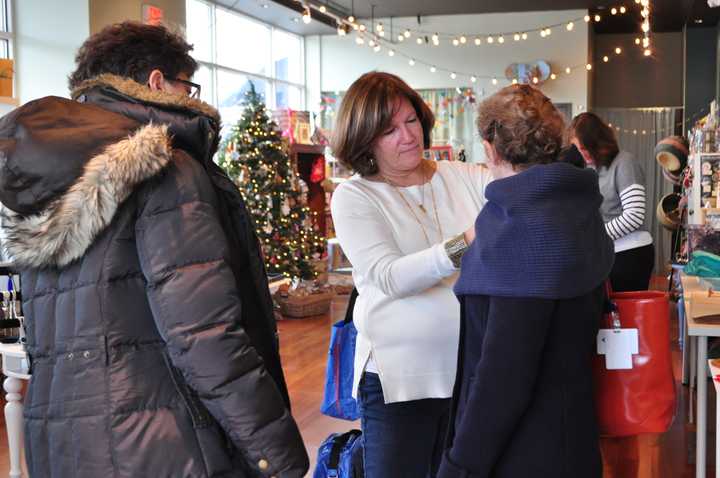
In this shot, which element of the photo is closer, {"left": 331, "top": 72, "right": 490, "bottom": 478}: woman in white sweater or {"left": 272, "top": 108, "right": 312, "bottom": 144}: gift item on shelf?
{"left": 331, "top": 72, "right": 490, "bottom": 478}: woman in white sweater

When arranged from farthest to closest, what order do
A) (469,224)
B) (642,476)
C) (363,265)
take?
(642,476)
(469,224)
(363,265)

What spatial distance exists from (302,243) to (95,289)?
6654 millimetres

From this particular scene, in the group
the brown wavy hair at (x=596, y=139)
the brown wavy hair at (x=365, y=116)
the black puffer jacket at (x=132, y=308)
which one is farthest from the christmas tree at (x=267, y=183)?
the black puffer jacket at (x=132, y=308)

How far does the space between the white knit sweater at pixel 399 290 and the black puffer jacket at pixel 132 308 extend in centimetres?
42

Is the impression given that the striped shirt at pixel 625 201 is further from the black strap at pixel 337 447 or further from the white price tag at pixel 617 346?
the white price tag at pixel 617 346

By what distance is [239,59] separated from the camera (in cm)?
1223

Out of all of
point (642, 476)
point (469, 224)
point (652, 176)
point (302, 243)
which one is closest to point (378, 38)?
point (652, 176)

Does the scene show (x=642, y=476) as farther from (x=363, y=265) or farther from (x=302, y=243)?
(x=302, y=243)

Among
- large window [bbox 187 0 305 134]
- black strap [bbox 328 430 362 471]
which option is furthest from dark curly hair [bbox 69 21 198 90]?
large window [bbox 187 0 305 134]

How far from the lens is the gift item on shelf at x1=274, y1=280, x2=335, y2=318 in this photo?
7.90m

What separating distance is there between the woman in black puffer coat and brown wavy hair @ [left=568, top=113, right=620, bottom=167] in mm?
3107

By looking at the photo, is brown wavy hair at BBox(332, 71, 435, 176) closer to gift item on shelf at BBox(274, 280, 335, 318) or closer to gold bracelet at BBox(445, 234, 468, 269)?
gold bracelet at BBox(445, 234, 468, 269)

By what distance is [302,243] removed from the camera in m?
8.12

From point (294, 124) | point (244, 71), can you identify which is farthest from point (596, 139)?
point (244, 71)
